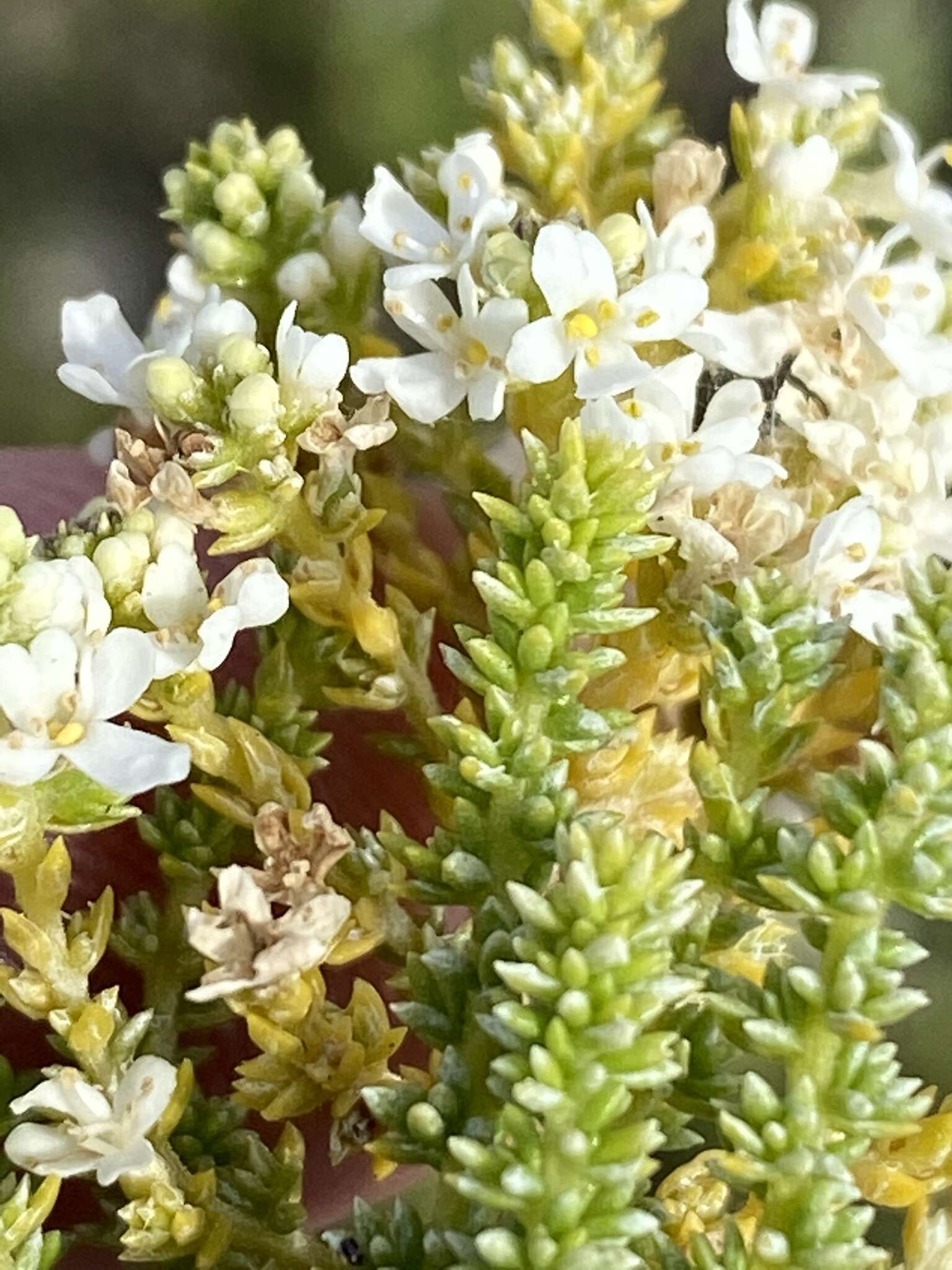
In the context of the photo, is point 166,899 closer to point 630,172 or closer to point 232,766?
point 232,766

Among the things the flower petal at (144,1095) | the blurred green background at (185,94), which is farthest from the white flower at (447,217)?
the blurred green background at (185,94)

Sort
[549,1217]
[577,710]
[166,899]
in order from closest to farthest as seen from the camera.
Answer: [549,1217] < [577,710] < [166,899]

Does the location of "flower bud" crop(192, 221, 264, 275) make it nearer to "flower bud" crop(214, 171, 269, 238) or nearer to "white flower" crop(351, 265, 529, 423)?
"flower bud" crop(214, 171, 269, 238)

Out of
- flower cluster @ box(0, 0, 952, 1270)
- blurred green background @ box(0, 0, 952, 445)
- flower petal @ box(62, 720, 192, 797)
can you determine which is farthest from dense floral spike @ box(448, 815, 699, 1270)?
blurred green background @ box(0, 0, 952, 445)

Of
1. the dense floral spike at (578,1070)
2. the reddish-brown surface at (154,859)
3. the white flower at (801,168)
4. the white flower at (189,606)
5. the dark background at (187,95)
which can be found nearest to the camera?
the dense floral spike at (578,1070)

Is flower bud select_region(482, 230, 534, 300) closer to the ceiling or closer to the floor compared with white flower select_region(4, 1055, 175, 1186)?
closer to the ceiling

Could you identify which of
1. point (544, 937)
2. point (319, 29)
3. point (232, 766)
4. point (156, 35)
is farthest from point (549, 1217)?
point (156, 35)

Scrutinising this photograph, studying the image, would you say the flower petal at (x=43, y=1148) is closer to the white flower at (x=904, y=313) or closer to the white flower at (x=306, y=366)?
the white flower at (x=306, y=366)
